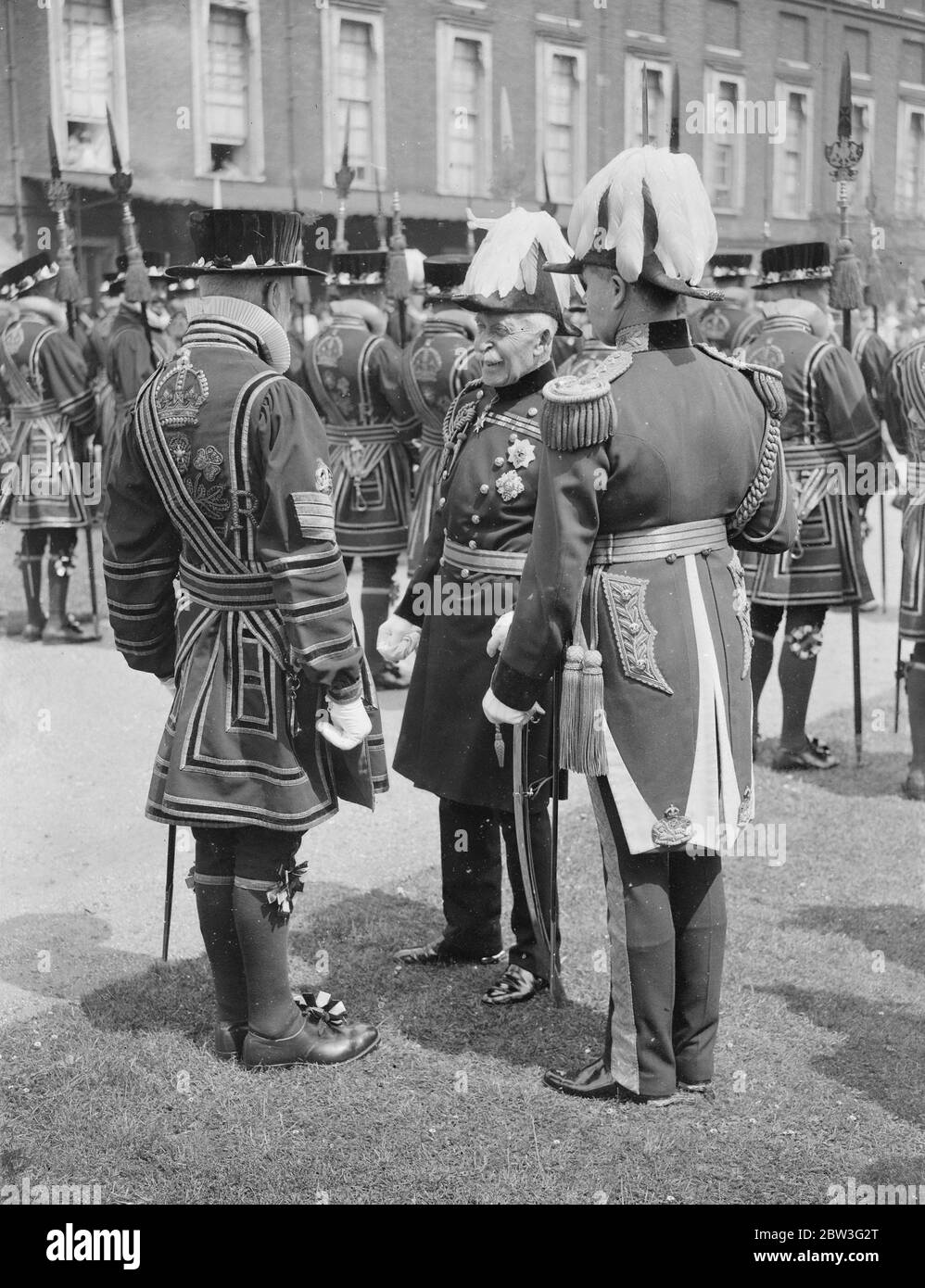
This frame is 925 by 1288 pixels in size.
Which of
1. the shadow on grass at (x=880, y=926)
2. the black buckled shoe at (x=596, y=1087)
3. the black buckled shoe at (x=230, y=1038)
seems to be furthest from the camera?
the shadow on grass at (x=880, y=926)

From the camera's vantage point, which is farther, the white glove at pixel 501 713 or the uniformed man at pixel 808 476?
the uniformed man at pixel 808 476

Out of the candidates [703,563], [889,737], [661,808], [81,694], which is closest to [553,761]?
[661,808]

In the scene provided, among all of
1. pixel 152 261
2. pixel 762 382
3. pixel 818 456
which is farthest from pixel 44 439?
pixel 762 382

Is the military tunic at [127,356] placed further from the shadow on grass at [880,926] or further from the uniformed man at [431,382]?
the shadow on grass at [880,926]

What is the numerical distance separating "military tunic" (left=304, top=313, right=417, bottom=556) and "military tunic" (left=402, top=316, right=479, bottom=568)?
155mm

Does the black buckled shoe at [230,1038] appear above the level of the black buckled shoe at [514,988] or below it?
above

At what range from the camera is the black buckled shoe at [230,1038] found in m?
3.47

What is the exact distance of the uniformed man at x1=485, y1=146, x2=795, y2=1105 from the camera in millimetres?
2859

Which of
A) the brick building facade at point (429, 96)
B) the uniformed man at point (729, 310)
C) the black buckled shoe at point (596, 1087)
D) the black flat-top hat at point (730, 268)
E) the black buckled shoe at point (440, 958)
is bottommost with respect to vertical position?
the black buckled shoe at point (440, 958)

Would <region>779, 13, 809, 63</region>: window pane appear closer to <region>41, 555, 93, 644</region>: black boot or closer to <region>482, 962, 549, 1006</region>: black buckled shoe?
<region>41, 555, 93, 644</region>: black boot

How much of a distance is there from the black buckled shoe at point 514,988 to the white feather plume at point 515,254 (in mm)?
1796

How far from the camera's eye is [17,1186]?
9.61 feet

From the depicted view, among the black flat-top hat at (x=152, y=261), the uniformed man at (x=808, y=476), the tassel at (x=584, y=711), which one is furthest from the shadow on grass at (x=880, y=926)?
the black flat-top hat at (x=152, y=261)
